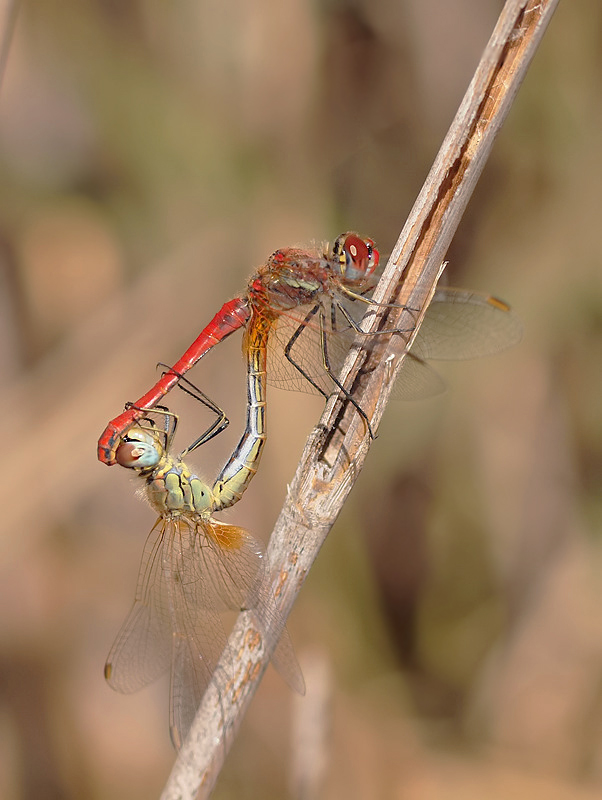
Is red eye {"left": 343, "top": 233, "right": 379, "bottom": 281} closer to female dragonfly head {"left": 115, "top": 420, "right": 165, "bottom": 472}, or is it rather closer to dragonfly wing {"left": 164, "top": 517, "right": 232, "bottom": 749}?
female dragonfly head {"left": 115, "top": 420, "right": 165, "bottom": 472}

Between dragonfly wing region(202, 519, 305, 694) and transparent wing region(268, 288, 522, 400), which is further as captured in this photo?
transparent wing region(268, 288, 522, 400)

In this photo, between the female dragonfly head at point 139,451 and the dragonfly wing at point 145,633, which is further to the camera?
the dragonfly wing at point 145,633

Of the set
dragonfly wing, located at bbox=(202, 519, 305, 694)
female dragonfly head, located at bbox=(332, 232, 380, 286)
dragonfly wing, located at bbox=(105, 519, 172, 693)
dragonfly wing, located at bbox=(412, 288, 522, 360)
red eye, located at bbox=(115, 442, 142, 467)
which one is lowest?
dragonfly wing, located at bbox=(105, 519, 172, 693)

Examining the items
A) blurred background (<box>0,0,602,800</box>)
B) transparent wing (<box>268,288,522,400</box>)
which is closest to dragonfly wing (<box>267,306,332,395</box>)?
transparent wing (<box>268,288,522,400</box>)


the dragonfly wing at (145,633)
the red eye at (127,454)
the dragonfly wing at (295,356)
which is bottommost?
the dragonfly wing at (145,633)

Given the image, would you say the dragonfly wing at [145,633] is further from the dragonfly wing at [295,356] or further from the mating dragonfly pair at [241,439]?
the dragonfly wing at [295,356]

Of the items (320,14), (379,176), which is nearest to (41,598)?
(379,176)

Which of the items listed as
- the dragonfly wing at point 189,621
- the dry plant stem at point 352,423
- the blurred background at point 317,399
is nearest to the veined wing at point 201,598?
the dragonfly wing at point 189,621
